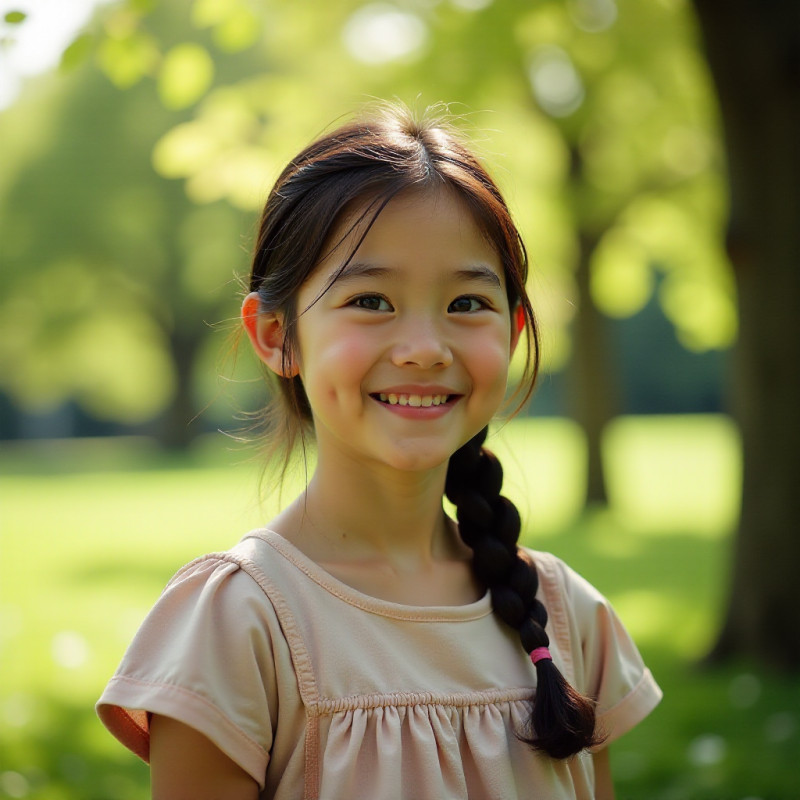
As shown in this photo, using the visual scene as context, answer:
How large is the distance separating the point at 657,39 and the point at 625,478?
10.5 meters

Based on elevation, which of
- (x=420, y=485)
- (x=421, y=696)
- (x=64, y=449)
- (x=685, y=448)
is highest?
(x=420, y=485)

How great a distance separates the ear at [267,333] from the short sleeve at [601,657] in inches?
27.1

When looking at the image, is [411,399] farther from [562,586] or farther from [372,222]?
[562,586]

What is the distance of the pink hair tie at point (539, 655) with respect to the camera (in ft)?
6.70

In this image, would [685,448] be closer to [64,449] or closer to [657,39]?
[657,39]

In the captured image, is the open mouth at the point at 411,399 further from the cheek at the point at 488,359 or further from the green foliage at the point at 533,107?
the green foliage at the point at 533,107

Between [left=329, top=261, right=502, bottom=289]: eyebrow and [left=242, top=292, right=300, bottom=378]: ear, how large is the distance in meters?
0.22

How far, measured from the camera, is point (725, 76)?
5.55 metres

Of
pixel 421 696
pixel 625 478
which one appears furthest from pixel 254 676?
pixel 625 478

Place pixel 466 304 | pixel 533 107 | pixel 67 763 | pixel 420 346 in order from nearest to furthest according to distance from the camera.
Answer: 1. pixel 420 346
2. pixel 466 304
3. pixel 67 763
4. pixel 533 107

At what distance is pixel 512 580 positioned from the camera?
2.16m

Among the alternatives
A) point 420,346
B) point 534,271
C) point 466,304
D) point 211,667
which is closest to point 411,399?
point 420,346

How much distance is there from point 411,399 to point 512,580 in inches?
18.3

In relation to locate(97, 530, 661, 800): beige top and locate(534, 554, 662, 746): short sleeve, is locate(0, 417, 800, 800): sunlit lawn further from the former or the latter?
locate(97, 530, 661, 800): beige top
